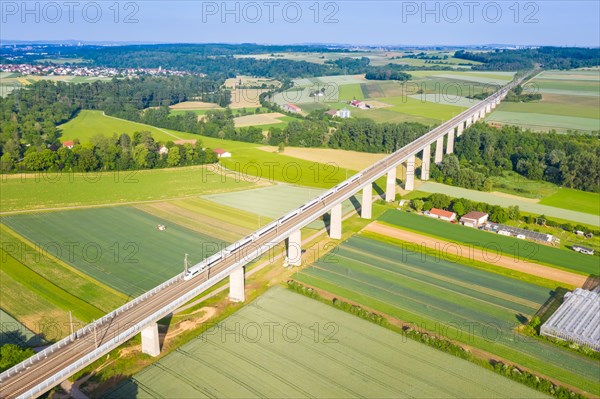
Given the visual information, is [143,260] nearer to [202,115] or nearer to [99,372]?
[99,372]

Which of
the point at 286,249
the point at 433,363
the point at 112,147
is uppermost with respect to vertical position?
the point at 112,147

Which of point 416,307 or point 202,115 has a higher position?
point 202,115

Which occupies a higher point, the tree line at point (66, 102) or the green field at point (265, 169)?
the tree line at point (66, 102)

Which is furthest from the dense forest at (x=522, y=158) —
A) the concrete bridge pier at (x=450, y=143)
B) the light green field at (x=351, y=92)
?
the light green field at (x=351, y=92)

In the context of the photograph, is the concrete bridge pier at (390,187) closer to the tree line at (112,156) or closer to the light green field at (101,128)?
the tree line at (112,156)

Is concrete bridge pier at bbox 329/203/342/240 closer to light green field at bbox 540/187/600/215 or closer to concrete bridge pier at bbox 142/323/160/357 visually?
concrete bridge pier at bbox 142/323/160/357

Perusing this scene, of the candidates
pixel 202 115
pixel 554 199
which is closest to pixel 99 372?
pixel 554 199
